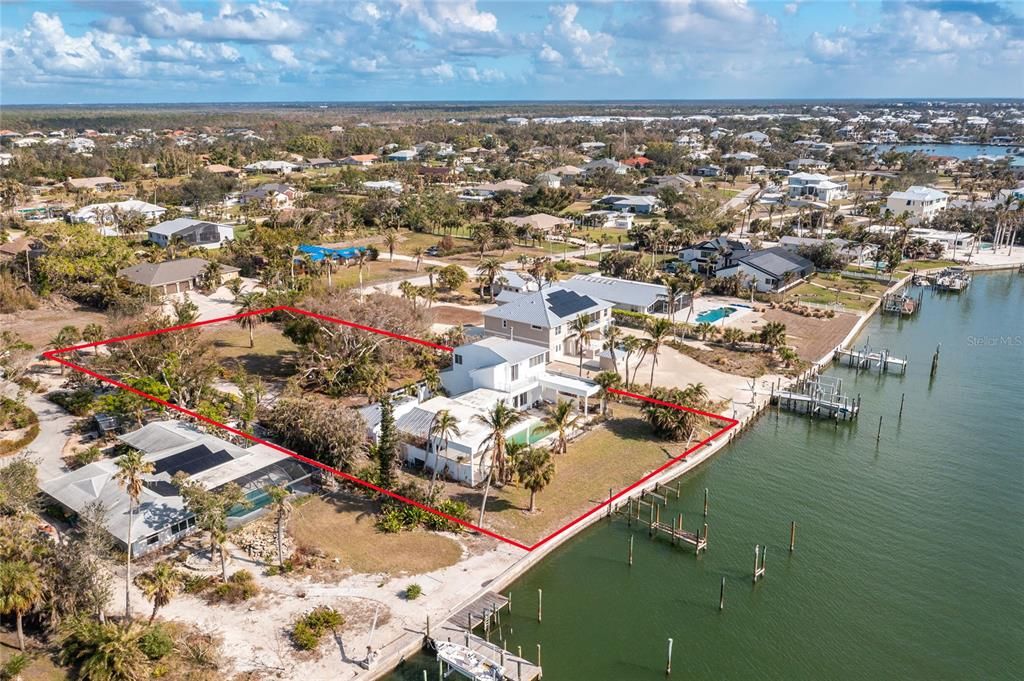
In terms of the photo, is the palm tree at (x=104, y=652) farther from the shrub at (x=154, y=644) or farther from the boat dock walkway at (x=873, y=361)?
the boat dock walkway at (x=873, y=361)

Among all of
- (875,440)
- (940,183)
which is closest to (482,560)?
(875,440)

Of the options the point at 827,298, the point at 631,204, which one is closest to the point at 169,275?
the point at 827,298

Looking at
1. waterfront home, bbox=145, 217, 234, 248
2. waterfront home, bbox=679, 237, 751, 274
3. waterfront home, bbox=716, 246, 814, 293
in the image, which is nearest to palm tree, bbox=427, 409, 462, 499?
waterfront home, bbox=716, 246, 814, 293

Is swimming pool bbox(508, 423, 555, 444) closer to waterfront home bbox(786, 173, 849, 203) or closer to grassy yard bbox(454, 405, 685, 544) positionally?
grassy yard bbox(454, 405, 685, 544)

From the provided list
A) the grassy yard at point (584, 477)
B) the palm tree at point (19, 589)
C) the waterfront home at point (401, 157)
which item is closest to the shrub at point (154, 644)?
the palm tree at point (19, 589)

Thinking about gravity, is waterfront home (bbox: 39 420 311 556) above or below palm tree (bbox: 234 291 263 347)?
below
